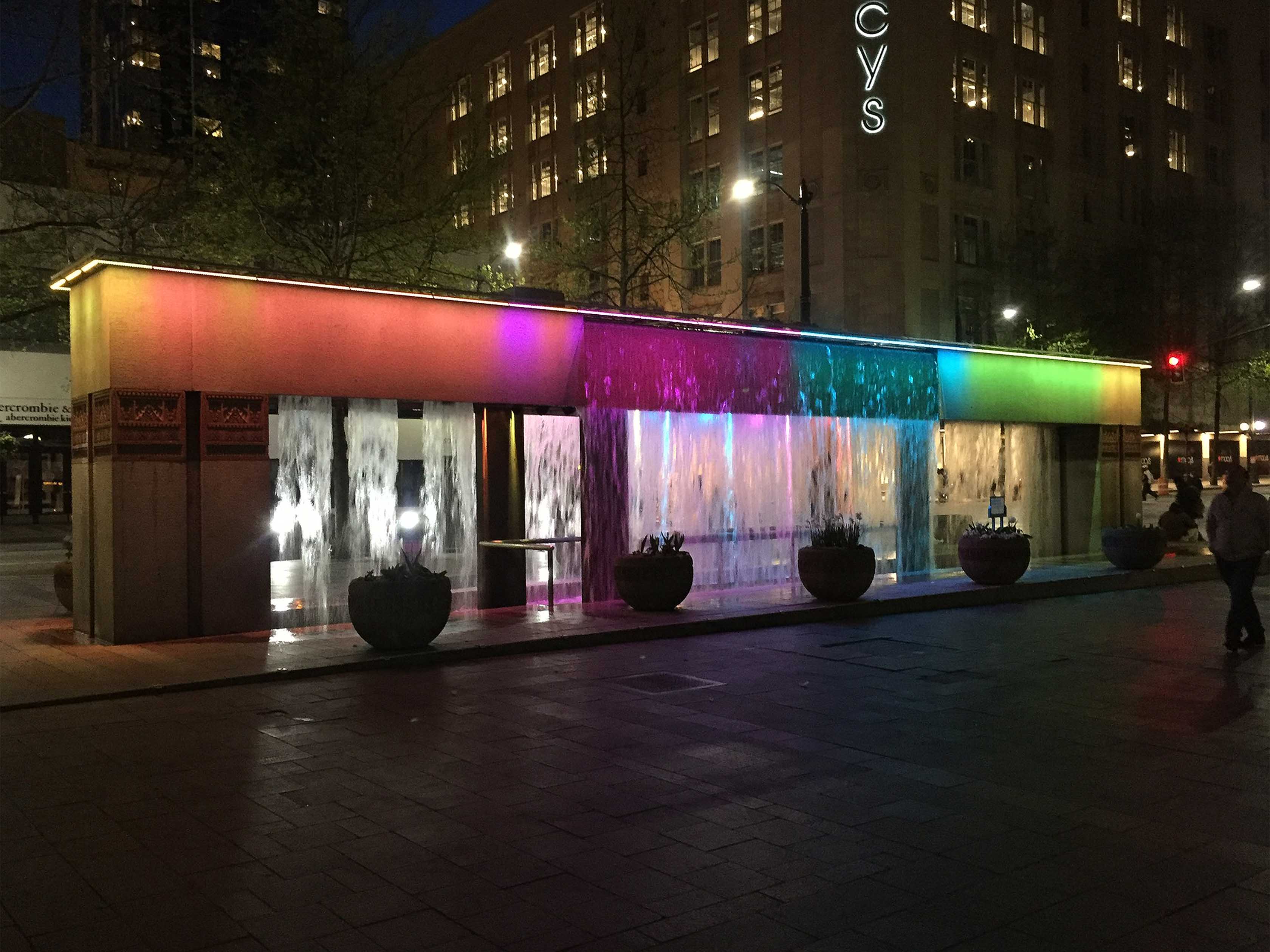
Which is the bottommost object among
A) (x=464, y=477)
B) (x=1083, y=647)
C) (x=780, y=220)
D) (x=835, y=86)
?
(x=1083, y=647)

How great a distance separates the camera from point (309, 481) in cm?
2153

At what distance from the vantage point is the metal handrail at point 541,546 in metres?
14.4

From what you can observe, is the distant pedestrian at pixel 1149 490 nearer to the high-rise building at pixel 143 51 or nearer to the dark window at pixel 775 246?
the dark window at pixel 775 246

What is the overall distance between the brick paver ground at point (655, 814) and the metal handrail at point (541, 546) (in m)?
3.51

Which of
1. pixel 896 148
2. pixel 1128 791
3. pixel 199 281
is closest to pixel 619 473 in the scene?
pixel 199 281

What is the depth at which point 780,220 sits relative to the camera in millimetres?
47875

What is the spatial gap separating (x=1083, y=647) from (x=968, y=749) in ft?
17.1

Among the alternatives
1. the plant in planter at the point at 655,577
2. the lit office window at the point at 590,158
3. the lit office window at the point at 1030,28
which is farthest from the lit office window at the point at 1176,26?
the plant in planter at the point at 655,577

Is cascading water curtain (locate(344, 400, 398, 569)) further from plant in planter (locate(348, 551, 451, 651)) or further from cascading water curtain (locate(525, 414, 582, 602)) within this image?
plant in planter (locate(348, 551, 451, 651))

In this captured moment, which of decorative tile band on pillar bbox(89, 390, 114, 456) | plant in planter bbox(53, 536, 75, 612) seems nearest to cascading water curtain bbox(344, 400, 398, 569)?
plant in planter bbox(53, 536, 75, 612)

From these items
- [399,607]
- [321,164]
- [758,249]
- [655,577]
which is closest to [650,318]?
[655,577]

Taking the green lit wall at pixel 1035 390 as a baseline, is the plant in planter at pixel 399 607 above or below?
below

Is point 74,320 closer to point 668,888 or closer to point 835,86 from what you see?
point 668,888

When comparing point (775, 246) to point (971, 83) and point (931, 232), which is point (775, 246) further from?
point (971, 83)
